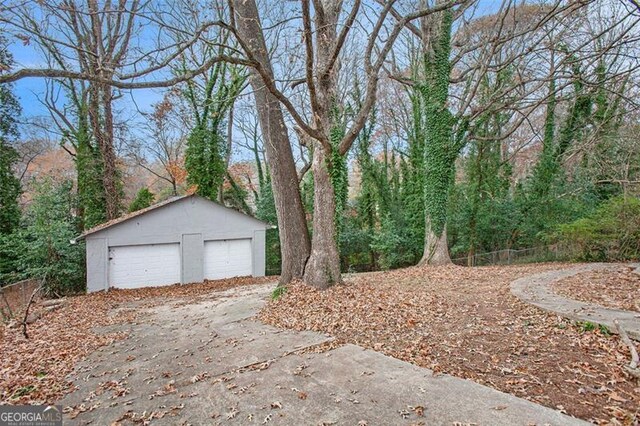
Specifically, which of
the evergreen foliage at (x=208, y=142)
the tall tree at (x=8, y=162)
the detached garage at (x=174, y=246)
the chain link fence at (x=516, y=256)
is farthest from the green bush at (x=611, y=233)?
the tall tree at (x=8, y=162)

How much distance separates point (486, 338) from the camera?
4160 mm

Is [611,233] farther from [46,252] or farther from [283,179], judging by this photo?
[46,252]

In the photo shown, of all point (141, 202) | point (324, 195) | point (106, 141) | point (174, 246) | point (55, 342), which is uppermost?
point (106, 141)

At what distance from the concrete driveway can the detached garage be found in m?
8.01

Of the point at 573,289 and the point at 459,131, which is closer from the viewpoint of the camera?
the point at 573,289

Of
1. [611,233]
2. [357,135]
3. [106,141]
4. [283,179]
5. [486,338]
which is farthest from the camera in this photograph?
[106,141]

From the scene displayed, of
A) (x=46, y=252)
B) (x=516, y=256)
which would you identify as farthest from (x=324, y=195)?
(x=516, y=256)

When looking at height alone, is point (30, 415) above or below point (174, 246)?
below

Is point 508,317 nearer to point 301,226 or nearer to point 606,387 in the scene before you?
point 606,387

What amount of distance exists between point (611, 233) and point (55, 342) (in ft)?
43.7

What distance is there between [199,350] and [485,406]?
3.62m

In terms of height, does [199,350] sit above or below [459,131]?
below

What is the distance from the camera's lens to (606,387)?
3002 mm

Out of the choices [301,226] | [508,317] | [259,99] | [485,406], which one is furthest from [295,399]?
[259,99]
